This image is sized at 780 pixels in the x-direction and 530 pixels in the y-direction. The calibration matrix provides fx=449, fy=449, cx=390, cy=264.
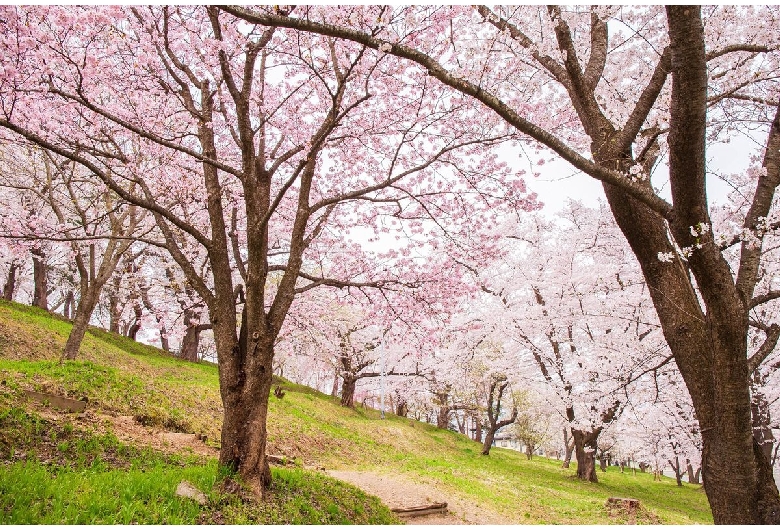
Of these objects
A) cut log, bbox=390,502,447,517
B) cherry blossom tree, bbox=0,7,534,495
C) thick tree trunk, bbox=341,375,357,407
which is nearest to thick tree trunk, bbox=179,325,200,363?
thick tree trunk, bbox=341,375,357,407

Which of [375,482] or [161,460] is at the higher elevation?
[161,460]

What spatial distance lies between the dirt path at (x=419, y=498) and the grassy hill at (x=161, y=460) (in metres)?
0.64

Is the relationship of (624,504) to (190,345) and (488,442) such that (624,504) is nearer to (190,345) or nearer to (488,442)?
(488,442)

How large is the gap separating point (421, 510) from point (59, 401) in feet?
23.6

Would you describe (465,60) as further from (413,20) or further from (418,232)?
(418,232)

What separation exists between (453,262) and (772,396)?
12239 millimetres

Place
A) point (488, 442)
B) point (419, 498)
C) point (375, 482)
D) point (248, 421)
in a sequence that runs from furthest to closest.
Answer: point (488, 442) < point (375, 482) < point (419, 498) < point (248, 421)

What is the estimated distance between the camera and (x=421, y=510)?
29.7 feet

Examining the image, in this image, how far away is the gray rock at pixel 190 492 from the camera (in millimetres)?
5422

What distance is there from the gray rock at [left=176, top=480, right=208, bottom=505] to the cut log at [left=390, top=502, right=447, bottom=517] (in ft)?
13.8

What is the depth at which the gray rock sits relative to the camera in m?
5.42

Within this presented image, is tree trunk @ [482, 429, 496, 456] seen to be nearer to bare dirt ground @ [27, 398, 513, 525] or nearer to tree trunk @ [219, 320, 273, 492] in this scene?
bare dirt ground @ [27, 398, 513, 525]

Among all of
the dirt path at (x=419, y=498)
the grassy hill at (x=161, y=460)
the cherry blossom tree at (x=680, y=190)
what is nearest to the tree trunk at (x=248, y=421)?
the grassy hill at (x=161, y=460)

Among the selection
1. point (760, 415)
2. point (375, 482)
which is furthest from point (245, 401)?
point (760, 415)
